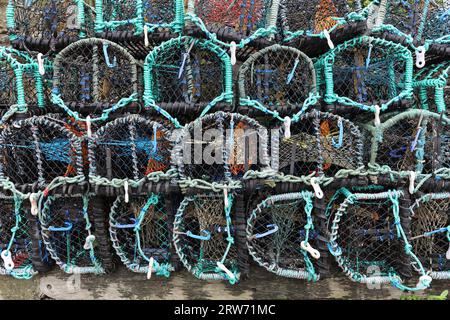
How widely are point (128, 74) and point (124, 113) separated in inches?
12.7

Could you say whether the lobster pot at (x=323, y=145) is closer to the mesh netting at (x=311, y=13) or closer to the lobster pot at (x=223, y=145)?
the lobster pot at (x=223, y=145)

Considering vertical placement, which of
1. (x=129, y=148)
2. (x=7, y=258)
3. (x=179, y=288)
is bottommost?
(x=179, y=288)

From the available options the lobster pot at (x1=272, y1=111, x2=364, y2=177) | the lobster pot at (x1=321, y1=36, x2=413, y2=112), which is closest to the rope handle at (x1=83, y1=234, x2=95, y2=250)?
the lobster pot at (x1=272, y1=111, x2=364, y2=177)

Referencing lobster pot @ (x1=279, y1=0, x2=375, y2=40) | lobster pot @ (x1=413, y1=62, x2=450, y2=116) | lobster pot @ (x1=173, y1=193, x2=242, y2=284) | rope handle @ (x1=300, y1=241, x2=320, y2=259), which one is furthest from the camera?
lobster pot @ (x1=279, y1=0, x2=375, y2=40)

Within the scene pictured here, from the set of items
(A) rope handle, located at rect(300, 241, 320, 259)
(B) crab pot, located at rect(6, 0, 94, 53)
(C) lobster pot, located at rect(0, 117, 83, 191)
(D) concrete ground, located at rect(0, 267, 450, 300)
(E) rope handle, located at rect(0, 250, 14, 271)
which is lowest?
(D) concrete ground, located at rect(0, 267, 450, 300)

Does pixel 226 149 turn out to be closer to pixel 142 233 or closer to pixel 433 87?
pixel 142 233

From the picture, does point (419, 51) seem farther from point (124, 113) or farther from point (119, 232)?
point (119, 232)

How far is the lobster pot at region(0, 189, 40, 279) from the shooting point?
1.86 metres

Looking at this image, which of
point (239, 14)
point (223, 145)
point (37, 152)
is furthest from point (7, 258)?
point (239, 14)

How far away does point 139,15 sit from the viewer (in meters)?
1.85

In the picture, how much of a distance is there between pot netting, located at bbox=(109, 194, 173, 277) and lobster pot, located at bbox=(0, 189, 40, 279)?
45 centimetres

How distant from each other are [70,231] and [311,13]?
196cm

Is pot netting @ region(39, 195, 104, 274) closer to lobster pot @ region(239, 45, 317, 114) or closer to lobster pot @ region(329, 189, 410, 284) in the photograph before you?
lobster pot @ region(239, 45, 317, 114)

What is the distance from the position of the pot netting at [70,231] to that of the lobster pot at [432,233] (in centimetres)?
175
